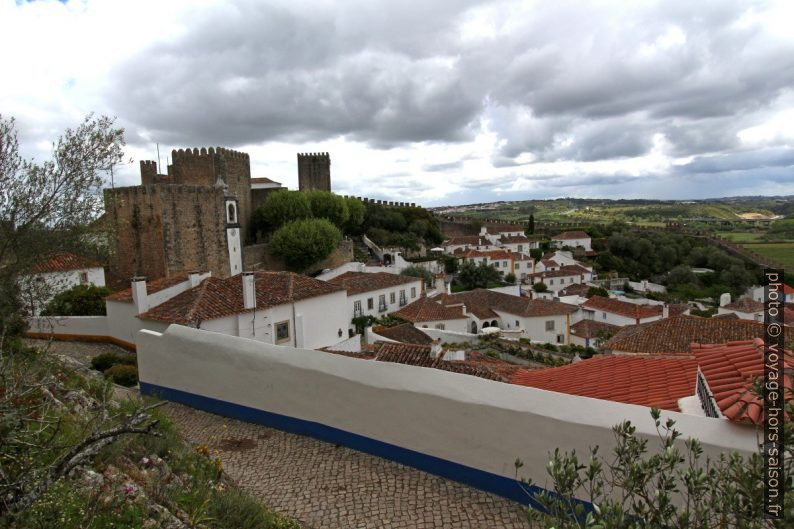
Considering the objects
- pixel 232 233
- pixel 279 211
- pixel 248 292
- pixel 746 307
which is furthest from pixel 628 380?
pixel 746 307

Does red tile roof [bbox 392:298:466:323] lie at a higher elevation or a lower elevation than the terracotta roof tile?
lower

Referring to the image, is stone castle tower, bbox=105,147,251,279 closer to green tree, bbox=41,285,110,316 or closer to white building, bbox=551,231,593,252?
green tree, bbox=41,285,110,316

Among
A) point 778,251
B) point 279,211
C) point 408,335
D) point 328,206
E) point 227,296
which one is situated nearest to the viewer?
point 227,296

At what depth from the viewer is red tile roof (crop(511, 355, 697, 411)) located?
5.66 metres

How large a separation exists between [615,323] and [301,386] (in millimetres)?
31488

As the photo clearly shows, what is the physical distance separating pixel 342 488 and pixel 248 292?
28.7ft

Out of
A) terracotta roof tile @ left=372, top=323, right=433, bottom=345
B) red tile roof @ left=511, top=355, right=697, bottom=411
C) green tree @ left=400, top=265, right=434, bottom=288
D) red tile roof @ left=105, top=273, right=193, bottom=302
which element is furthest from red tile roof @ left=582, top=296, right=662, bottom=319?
red tile roof @ left=105, top=273, right=193, bottom=302

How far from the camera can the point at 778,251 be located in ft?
221

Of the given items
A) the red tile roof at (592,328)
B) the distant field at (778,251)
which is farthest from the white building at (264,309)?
the distant field at (778,251)

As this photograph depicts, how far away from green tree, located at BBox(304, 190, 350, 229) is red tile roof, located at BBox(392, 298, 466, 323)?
480 inches

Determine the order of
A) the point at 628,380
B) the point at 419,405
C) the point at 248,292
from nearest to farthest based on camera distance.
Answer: the point at 419,405 < the point at 628,380 < the point at 248,292

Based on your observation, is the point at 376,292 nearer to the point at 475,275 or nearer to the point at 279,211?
the point at 279,211

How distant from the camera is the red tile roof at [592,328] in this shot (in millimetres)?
31094

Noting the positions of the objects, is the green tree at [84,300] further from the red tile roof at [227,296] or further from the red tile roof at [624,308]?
the red tile roof at [624,308]
